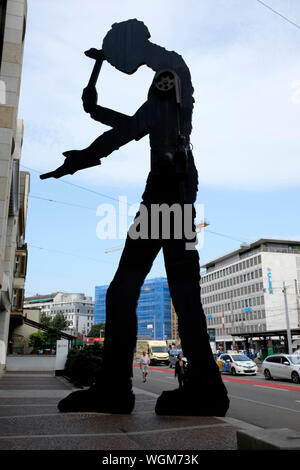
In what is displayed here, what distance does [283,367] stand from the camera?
22312mm

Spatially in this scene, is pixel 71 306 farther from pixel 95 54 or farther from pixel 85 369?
pixel 95 54

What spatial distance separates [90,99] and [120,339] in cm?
504

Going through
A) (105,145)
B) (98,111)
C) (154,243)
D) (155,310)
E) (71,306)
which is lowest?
(154,243)

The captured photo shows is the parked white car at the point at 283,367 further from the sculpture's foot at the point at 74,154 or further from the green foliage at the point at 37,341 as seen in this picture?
the green foliage at the point at 37,341

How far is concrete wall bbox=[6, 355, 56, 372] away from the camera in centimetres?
3162

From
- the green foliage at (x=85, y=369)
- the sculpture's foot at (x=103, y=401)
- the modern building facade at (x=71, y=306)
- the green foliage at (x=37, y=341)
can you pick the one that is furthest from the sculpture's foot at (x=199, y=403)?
the modern building facade at (x=71, y=306)

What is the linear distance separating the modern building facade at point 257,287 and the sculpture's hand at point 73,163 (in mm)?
61463

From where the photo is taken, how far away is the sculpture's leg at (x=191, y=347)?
785cm

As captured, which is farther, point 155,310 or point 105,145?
point 155,310

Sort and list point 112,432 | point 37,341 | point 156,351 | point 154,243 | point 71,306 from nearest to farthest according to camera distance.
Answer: point 112,432, point 154,243, point 37,341, point 156,351, point 71,306

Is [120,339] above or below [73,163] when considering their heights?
below

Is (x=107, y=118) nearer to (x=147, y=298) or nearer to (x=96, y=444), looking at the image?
(x=96, y=444)

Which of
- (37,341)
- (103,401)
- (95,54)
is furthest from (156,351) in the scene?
(95,54)

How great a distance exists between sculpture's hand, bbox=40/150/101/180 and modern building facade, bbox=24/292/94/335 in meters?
138
